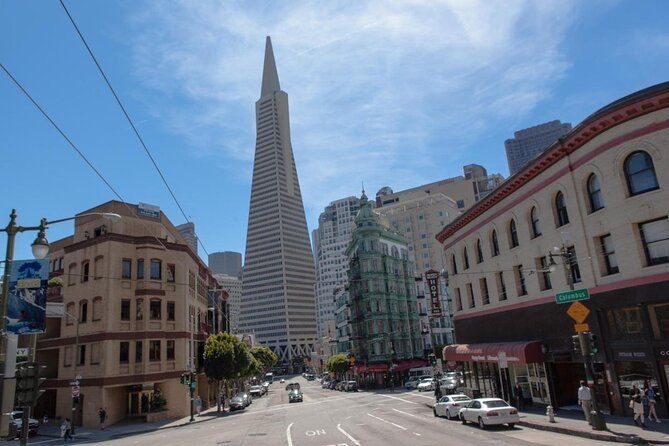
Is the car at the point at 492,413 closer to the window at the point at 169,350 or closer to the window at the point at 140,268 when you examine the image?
the window at the point at 169,350

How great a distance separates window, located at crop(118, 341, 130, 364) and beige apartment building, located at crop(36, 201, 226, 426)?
7cm

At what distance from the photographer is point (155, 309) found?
43.0 metres

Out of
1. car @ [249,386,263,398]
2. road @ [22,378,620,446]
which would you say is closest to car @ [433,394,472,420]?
road @ [22,378,620,446]

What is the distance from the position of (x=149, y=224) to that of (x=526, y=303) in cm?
3270

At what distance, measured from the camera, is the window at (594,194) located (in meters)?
23.5

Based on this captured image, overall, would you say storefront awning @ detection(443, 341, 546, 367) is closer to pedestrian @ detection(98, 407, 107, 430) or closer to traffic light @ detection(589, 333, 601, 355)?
traffic light @ detection(589, 333, 601, 355)

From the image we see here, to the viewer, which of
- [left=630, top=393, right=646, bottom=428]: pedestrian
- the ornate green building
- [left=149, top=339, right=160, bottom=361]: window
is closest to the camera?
[left=630, top=393, right=646, bottom=428]: pedestrian

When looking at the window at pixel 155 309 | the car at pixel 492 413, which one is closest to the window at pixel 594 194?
the car at pixel 492 413

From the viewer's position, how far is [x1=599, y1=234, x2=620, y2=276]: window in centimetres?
2297

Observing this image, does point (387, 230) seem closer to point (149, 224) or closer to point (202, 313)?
point (202, 313)

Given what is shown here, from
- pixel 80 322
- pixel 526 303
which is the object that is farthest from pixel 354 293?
pixel 526 303

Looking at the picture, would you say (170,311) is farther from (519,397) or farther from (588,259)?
(588,259)

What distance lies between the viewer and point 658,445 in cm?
1616

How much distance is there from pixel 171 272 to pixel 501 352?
95.6ft
